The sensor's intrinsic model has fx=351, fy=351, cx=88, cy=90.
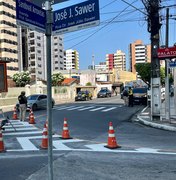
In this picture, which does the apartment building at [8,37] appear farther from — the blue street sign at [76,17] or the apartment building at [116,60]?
the blue street sign at [76,17]

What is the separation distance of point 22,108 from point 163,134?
9.09 meters

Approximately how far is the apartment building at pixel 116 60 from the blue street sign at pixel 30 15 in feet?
533

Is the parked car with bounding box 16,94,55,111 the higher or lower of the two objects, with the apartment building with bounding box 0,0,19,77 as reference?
lower

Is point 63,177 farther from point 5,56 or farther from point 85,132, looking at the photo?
point 5,56

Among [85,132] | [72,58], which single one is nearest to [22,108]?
[85,132]

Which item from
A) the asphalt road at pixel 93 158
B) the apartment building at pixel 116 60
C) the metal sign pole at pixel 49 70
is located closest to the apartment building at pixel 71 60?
the apartment building at pixel 116 60

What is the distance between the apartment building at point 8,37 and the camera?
354 ft

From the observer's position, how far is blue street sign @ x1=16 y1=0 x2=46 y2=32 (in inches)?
162

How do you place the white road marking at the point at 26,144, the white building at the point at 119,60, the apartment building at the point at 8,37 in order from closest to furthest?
the white road marking at the point at 26,144 → the apartment building at the point at 8,37 → the white building at the point at 119,60

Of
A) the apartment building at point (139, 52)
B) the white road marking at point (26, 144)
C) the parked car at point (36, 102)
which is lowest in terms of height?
the white road marking at point (26, 144)

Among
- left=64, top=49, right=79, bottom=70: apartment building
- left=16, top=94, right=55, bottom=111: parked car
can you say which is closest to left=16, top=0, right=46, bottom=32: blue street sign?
left=16, top=94, right=55, bottom=111: parked car

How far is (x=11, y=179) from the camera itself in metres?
6.79

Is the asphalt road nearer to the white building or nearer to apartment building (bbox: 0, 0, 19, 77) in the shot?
apartment building (bbox: 0, 0, 19, 77)

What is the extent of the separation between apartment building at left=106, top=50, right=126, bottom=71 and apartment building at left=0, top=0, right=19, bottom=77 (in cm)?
6473
